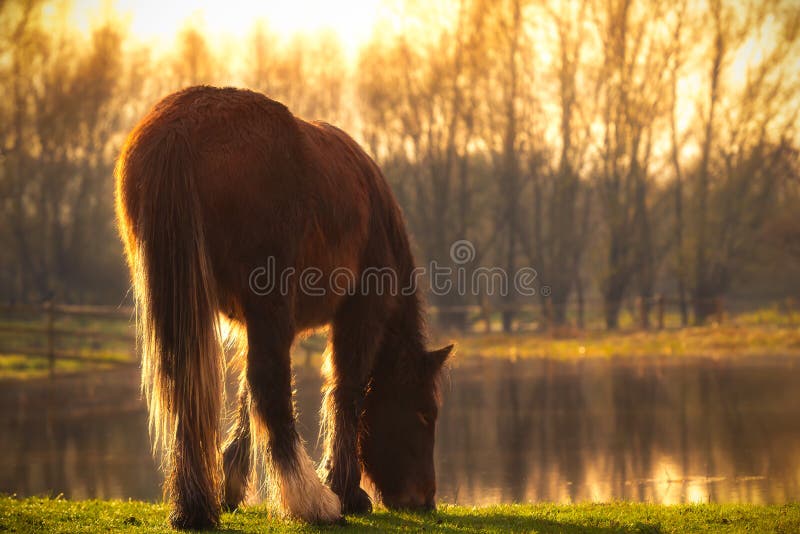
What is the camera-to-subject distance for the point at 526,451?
33.9ft

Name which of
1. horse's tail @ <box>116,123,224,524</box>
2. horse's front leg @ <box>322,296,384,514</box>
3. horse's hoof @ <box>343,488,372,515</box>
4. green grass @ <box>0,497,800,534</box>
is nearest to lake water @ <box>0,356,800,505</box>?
horse's front leg @ <box>322,296,384,514</box>

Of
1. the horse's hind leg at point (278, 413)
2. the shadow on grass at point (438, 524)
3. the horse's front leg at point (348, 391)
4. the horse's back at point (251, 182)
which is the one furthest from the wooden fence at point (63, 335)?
the horse's hind leg at point (278, 413)

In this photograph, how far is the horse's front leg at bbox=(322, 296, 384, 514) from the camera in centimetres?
589

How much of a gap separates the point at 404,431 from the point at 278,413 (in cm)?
133

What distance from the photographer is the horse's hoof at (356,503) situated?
589cm

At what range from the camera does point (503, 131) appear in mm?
33000

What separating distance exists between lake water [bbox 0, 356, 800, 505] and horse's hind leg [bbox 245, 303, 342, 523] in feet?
5.18

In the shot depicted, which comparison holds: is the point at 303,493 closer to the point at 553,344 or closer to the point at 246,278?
the point at 246,278

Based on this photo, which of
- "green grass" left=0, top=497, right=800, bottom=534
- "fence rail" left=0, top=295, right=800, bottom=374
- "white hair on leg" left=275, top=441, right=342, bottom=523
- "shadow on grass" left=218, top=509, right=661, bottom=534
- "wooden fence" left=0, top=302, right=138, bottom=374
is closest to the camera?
"white hair on leg" left=275, top=441, right=342, bottom=523

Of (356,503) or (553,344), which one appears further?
(553,344)

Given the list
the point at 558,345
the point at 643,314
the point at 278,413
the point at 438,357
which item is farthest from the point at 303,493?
the point at 643,314

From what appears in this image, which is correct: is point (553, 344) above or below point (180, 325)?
below

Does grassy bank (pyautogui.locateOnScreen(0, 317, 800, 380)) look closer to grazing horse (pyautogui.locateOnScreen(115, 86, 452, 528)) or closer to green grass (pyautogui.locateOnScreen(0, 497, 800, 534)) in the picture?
green grass (pyautogui.locateOnScreen(0, 497, 800, 534))

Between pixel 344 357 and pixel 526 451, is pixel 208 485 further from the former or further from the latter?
pixel 526 451
